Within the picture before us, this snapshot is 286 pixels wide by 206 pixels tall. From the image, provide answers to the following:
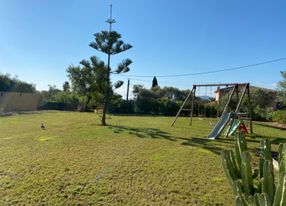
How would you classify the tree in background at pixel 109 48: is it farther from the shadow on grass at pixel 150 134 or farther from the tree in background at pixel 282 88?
the tree in background at pixel 282 88

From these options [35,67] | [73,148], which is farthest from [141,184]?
[35,67]

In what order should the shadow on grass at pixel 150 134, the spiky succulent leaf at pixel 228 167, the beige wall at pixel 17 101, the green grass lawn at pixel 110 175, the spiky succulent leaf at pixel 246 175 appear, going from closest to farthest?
the spiky succulent leaf at pixel 246 175, the spiky succulent leaf at pixel 228 167, the green grass lawn at pixel 110 175, the shadow on grass at pixel 150 134, the beige wall at pixel 17 101

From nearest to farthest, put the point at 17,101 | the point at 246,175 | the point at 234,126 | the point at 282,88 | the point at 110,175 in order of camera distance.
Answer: the point at 246,175 < the point at 110,175 < the point at 234,126 < the point at 282,88 < the point at 17,101

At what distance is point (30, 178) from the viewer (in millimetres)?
3502

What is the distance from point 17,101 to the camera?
22.0 m

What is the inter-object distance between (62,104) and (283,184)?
2587 centimetres

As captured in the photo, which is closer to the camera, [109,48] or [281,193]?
[281,193]

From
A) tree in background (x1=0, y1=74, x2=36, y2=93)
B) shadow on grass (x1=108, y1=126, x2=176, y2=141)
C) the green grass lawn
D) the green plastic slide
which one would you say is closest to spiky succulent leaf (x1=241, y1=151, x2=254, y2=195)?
the green grass lawn

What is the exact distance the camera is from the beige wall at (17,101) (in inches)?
817

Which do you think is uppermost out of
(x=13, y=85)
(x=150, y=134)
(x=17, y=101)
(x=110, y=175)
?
(x=13, y=85)

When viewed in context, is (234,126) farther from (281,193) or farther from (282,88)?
(281,193)

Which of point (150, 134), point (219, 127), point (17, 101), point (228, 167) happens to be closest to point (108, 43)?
point (150, 134)

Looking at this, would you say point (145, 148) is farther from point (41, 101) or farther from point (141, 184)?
point (41, 101)

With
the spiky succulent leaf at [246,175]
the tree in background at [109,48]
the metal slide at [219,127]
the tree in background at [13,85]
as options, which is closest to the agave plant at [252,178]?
the spiky succulent leaf at [246,175]
